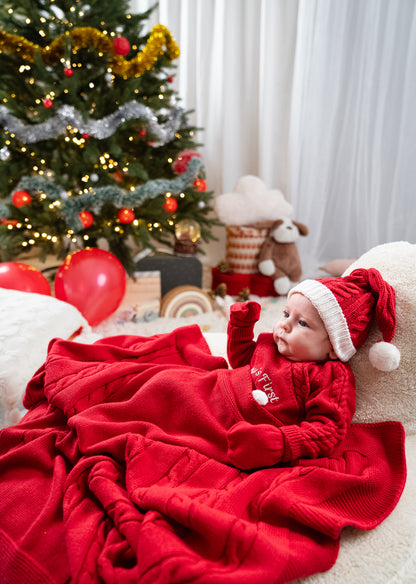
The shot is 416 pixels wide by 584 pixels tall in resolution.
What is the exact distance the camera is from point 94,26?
1881 mm

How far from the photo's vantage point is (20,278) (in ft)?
5.58

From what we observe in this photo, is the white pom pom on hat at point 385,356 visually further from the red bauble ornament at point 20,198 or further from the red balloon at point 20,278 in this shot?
the red bauble ornament at point 20,198

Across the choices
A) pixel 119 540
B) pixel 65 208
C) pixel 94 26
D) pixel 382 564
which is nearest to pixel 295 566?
pixel 382 564

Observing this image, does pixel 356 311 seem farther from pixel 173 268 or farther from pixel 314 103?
pixel 314 103

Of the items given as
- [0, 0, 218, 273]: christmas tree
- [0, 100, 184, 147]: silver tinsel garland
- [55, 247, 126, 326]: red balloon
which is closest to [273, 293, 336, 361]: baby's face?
[55, 247, 126, 326]: red balloon

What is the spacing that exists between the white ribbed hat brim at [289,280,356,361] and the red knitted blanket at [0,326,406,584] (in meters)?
0.18

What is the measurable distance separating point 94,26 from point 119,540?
2.08m

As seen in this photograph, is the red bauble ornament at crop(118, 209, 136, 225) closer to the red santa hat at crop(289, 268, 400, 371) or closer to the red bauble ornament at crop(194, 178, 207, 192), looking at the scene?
the red bauble ornament at crop(194, 178, 207, 192)

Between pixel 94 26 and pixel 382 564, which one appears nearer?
pixel 382 564

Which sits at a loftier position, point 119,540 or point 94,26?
point 94,26

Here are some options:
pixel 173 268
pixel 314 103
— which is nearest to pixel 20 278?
pixel 173 268

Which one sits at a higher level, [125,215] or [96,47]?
[96,47]

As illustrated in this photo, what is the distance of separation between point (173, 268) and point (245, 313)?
1314mm

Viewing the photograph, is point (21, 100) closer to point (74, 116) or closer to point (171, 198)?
point (74, 116)
